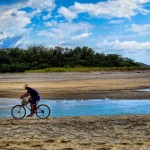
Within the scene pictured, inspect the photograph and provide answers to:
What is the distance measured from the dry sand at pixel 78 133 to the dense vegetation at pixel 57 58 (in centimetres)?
8432

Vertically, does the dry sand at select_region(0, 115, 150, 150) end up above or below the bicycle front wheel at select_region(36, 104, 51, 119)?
below

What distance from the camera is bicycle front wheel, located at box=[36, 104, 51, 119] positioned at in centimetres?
2270

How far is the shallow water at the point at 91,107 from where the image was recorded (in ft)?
91.4

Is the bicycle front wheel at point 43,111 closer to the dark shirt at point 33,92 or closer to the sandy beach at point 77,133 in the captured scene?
the sandy beach at point 77,133

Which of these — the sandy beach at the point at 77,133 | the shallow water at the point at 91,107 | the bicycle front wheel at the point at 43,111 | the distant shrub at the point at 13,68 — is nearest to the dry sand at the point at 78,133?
the sandy beach at the point at 77,133

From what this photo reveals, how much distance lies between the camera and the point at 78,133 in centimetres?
1758

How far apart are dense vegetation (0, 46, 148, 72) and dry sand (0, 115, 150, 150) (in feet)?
277

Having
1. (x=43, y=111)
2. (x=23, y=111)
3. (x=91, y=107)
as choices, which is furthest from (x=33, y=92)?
(x=91, y=107)

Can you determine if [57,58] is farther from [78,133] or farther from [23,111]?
[78,133]

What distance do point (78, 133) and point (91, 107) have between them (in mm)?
13444

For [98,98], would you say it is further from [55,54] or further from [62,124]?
[55,54]

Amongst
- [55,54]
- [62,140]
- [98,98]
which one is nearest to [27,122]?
[62,140]

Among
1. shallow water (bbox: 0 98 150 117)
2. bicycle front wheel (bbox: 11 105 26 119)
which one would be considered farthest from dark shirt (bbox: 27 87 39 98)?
shallow water (bbox: 0 98 150 117)

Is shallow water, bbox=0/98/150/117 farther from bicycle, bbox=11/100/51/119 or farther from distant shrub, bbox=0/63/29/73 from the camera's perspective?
distant shrub, bbox=0/63/29/73
